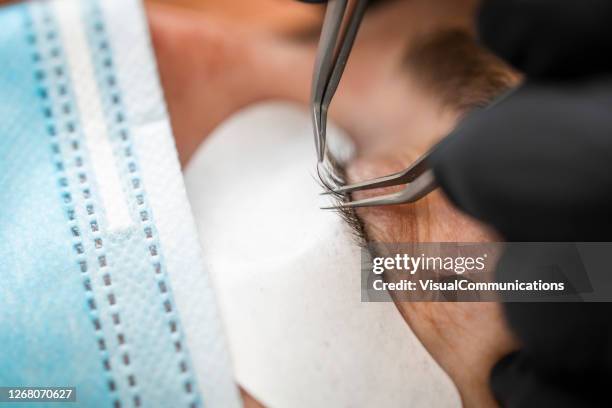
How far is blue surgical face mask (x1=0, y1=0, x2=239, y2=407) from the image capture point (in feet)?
1.40

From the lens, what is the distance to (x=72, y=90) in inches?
19.9

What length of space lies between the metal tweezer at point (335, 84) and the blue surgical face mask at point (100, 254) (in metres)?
0.14

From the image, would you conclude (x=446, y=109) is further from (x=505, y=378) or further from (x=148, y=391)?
(x=148, y=391)

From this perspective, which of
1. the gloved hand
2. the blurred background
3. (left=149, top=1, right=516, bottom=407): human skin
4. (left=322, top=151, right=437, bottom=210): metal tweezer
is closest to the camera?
the gloved hand

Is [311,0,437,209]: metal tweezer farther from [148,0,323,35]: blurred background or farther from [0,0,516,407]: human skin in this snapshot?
[148,0,323,35]: blurred background

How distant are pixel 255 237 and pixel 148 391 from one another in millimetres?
157

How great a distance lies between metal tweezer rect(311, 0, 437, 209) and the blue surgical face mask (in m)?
0.14

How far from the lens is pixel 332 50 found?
17.7 inches

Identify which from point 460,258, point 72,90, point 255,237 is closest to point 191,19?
point 72,90

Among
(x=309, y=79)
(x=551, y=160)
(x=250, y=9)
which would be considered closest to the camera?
(x=551, y=160)

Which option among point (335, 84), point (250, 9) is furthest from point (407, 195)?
point (250, 9)

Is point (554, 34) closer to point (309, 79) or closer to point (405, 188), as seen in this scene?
point (405, 188)

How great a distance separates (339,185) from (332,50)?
0.12 metres

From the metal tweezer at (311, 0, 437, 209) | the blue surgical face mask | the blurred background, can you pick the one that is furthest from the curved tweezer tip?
the blurred background
